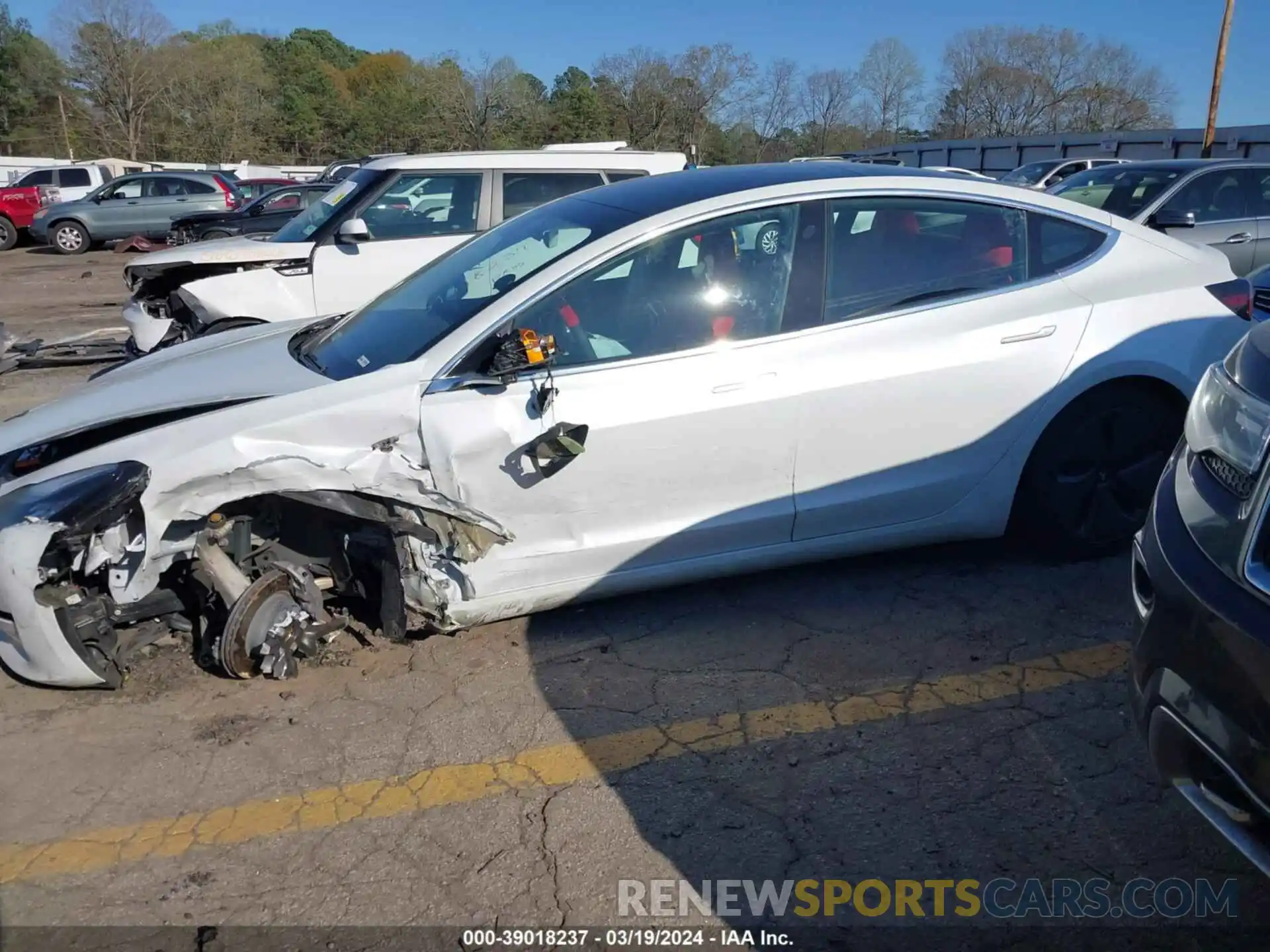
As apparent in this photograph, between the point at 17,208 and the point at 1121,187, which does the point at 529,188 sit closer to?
the point at 1121,187

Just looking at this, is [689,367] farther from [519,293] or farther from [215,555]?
[215,555]

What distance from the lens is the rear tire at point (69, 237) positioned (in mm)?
21000

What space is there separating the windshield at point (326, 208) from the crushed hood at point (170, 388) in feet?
11.5

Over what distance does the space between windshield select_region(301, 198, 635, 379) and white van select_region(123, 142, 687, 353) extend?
3022mm

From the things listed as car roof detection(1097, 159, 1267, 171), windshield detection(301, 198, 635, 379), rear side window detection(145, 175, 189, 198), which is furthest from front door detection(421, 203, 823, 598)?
rear side window detection(145, 175, 189, 198)

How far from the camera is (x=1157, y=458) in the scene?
3982mm

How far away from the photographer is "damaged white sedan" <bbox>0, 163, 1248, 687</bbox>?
3.18m

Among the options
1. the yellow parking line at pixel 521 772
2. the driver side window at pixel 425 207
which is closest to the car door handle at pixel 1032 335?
the yellow parking line at pixel 521 772

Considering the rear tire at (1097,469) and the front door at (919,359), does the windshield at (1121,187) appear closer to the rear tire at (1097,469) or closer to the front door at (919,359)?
the rear tire at (1097,469)

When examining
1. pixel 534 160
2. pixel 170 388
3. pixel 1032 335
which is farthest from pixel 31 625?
pixel 534 160

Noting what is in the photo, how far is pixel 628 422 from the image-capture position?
3.34 metres

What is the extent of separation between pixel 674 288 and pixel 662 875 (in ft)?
6.61

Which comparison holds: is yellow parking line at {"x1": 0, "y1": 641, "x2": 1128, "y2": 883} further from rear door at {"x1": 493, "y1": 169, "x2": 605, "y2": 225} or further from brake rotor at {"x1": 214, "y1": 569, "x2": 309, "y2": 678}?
rear door at {"x1": 493, "y1": 169, "x2": 605, "y2": 225}

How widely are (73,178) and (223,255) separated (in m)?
20.1
